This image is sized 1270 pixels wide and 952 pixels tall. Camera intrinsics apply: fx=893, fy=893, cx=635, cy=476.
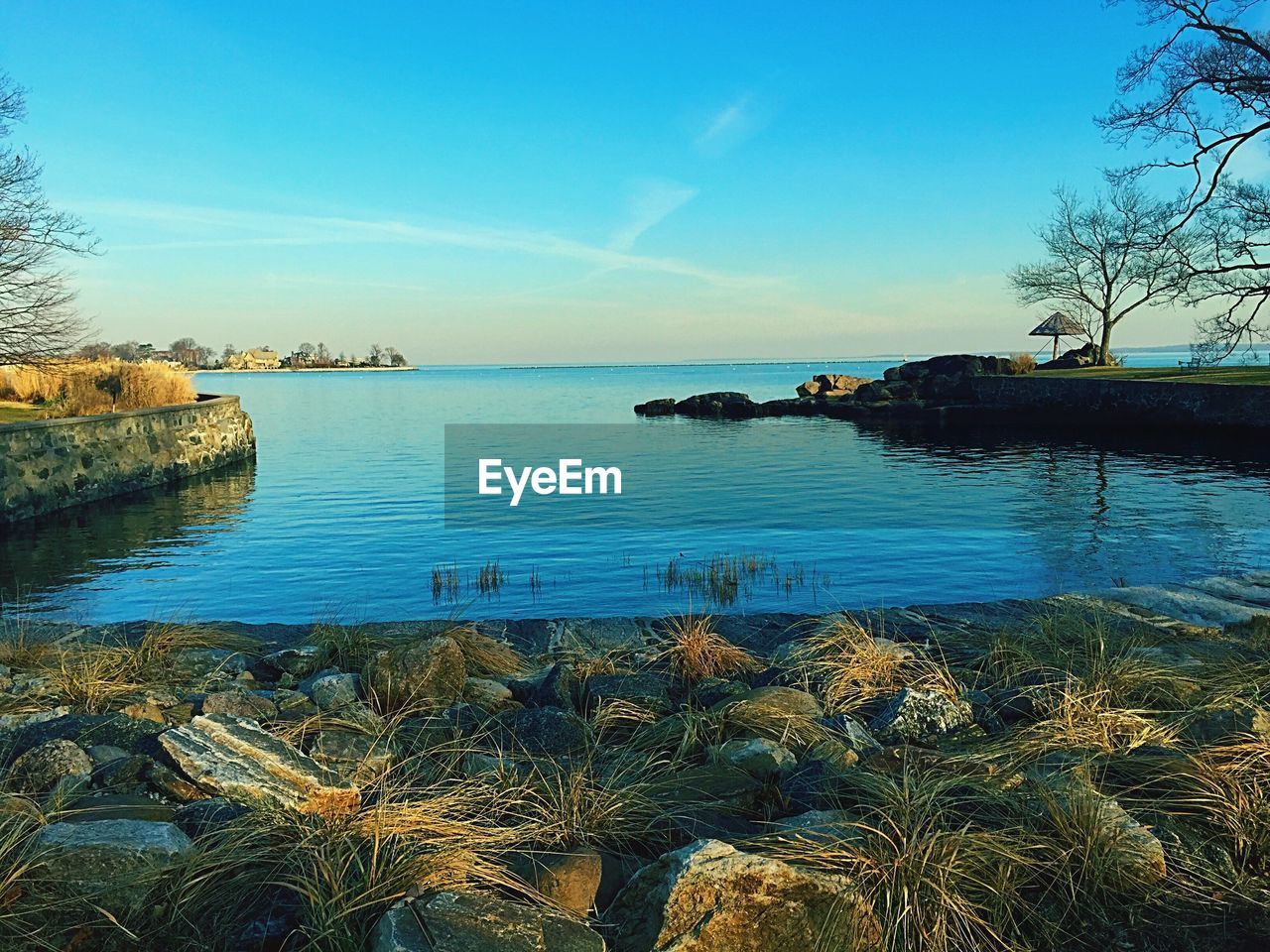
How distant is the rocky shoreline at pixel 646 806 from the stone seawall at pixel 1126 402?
31.3 m

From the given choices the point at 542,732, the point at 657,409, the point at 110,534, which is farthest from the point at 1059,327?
the point at 542,732

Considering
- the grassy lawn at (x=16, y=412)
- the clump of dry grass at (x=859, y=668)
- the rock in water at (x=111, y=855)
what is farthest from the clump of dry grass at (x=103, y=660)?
the grassy lawn at (x=16, y=412)

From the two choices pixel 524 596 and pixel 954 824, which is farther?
pixel 524 596

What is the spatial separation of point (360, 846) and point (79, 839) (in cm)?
105

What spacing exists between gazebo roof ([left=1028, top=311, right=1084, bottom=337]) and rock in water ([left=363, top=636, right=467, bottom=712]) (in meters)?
59.8

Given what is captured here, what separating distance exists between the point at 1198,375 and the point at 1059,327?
2026 cm

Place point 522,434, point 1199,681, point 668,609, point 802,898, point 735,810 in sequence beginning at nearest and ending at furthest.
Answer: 1. point 802,898
2. point 735,810
3. point 1199,681
4. point 668,609
5. point 522,434

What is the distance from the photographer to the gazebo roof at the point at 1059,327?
57.7 m

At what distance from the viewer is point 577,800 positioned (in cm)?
384

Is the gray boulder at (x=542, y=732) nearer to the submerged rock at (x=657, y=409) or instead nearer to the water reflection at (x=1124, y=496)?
the water reflection at (x=1124, y=496)

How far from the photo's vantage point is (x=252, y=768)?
4.16 meters

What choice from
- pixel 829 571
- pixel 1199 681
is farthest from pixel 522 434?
pixel 1199 681

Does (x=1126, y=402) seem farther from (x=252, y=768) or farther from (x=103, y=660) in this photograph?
(x=252, y=768)

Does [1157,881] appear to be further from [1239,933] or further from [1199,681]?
[1199,681]
